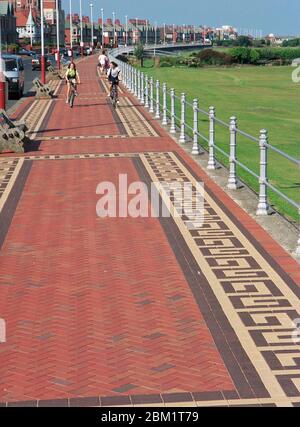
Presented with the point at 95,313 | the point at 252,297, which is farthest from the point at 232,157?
the point at 95,313

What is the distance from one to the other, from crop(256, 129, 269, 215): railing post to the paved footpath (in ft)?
1.03

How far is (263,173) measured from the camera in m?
12.2

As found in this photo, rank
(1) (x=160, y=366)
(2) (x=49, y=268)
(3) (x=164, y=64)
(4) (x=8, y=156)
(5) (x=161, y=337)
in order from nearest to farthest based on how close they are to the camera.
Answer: (1) (x=160, y=366) < (5) (x=161, y=337) < (2) (x=49, y=268) < (4) (x=8, y=156) < (3) (x=164, y=64)

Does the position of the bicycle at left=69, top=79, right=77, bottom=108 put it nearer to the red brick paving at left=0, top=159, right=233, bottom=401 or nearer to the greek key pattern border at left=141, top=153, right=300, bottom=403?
the red brick paving at left=0, top=159, right=233, bottom=401

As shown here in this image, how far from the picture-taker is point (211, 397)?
6336 mm

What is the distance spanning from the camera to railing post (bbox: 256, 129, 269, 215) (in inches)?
477

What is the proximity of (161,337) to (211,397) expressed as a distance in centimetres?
139

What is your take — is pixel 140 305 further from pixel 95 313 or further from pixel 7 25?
pixel 7 25

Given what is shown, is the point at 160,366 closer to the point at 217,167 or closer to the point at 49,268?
the point at 49,268

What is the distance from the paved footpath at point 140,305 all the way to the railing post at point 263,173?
0.32 m

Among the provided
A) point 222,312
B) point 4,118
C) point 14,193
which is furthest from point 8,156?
point 222,312

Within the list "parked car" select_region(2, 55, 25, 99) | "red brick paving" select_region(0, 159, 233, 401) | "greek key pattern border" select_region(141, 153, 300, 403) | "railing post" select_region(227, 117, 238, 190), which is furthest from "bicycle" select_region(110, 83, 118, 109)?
"greek key pattern border" select_region(141, 153, 300, 403)

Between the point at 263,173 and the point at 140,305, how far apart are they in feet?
14.0

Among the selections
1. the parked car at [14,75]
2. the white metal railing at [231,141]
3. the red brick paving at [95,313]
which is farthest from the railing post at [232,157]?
the parked car at [14,75]
